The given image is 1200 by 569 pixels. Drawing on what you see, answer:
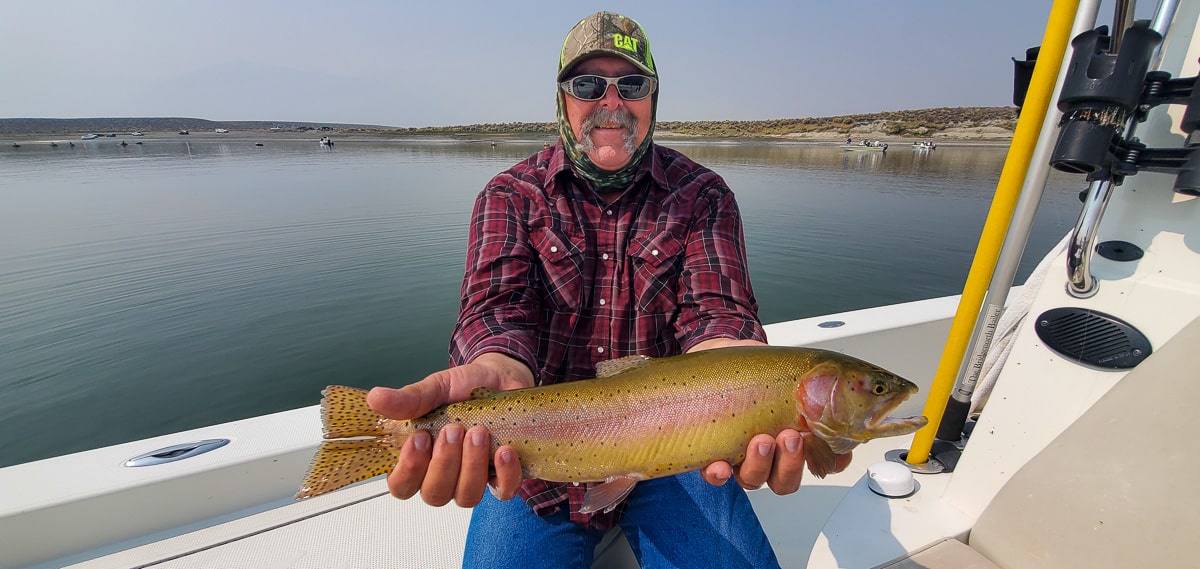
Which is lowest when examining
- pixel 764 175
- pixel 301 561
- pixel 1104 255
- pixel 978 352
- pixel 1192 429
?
pixel 764 175

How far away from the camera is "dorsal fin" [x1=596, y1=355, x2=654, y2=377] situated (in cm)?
237

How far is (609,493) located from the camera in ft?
7.49

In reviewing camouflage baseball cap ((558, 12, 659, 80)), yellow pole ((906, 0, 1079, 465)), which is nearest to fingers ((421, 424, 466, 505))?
camouflage baseball cap ((558, 12, 659, 80))

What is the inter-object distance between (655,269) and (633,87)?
43.2 inches

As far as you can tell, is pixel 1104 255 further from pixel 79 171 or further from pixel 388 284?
pixel 79 171

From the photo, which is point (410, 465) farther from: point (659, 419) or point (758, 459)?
point (758, 459)

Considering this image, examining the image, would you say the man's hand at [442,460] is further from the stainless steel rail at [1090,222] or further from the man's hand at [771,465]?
the stainless steel rail at [1090,222]

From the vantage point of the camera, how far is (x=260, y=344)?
841cm

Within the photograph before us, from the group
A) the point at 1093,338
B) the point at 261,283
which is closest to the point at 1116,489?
the point at 1093,338

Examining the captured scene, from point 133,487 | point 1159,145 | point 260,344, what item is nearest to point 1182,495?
point 1159,145

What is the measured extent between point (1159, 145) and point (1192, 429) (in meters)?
1.31

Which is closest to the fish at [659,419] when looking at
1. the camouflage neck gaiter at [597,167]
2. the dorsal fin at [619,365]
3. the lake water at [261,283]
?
the dorsal fin at [619,365]

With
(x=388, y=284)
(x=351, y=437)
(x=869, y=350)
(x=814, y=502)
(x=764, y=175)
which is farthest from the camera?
(x=764, y=175)

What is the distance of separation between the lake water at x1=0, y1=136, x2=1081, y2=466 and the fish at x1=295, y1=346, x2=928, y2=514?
5681 millimetres
